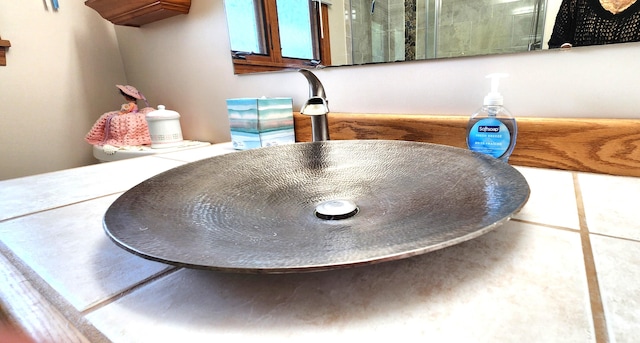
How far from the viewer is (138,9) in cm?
113

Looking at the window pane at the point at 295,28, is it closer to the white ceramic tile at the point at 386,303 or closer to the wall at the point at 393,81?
the wall at the point at 393,81

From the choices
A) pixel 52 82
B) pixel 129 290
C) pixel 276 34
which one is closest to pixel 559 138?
pixel 129 290

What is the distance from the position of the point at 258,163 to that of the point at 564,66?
1.89ft

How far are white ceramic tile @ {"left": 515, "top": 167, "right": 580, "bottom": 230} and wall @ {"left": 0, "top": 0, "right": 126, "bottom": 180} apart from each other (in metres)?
1.85

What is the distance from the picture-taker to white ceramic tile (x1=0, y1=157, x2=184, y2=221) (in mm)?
550

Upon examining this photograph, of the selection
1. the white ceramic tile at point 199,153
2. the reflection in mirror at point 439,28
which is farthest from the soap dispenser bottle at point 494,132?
the white ceramic tile at point 199,153

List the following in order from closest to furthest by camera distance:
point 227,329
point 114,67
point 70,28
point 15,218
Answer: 1. point 227,329
2. point 15,218
3. point 70,28
4. point 114,67

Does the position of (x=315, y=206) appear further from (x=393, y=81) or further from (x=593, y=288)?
(x=393, y=81)

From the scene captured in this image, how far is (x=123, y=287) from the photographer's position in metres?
0.29

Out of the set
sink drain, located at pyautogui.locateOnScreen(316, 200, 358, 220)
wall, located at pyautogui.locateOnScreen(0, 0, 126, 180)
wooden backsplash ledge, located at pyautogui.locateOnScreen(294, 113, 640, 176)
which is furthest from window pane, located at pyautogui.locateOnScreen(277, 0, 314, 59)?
wall, located at pyautogui.locateOnScreen(0, 0, 126, 180)

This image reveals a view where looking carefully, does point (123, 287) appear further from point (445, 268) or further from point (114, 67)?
point (114, 67)

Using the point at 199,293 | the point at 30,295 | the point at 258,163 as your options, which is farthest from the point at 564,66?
the point at 30,295

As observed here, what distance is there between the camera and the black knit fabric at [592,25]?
51 centimetres

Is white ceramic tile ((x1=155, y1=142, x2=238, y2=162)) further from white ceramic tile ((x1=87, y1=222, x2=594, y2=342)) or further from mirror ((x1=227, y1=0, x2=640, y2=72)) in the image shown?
white ceramic tile ((x1=87, y1=222, x2=594, y2=342))
